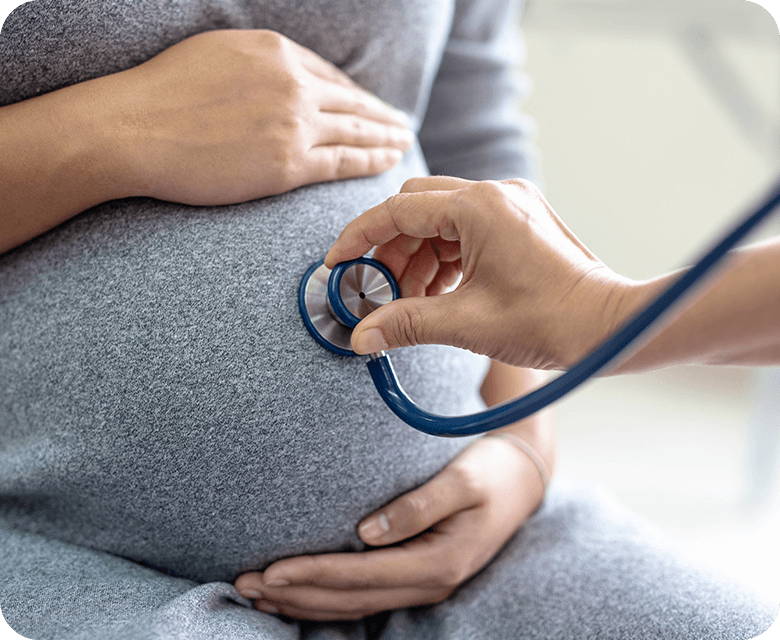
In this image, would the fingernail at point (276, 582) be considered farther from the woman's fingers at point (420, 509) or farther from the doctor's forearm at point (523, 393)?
the doctor's forearm at point (523, 393)

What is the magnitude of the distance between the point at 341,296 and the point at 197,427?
16 cm

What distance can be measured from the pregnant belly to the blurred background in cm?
114

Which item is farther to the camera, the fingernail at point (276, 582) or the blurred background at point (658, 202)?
the blurred background at point (658, 202)

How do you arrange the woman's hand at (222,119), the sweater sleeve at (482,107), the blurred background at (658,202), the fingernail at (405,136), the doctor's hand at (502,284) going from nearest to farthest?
1. the doctor's hand at (502,284)
2. the woman's hand at (222,119)
3. the fingernail at (405,136)
4. the sweater sleeve at (482,107)
5. the blurred background at (658,202)

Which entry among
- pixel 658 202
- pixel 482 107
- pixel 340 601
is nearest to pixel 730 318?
pixel 340 601

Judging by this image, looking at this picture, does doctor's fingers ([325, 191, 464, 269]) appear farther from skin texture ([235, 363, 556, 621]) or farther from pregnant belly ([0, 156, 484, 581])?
skin texture ([235, 363, 556, 621])

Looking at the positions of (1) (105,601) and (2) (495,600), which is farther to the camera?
(2) (495,600)

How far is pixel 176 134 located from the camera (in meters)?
0.55

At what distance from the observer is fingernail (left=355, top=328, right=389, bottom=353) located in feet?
1.60

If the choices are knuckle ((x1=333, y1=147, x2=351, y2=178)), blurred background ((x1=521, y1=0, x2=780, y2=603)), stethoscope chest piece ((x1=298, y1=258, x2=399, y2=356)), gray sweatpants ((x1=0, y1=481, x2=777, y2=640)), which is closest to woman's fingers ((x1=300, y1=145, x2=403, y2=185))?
knuckle ((x1=333, y1=147, x2=351, y2=178))

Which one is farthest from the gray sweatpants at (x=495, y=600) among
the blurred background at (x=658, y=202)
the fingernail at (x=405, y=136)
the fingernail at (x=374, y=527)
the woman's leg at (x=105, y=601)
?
the blurred background at (x=658, y=202)

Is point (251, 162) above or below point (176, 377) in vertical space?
above

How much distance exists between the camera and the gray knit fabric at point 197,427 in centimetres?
52

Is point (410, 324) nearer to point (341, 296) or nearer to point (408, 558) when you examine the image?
point (341, 296)
